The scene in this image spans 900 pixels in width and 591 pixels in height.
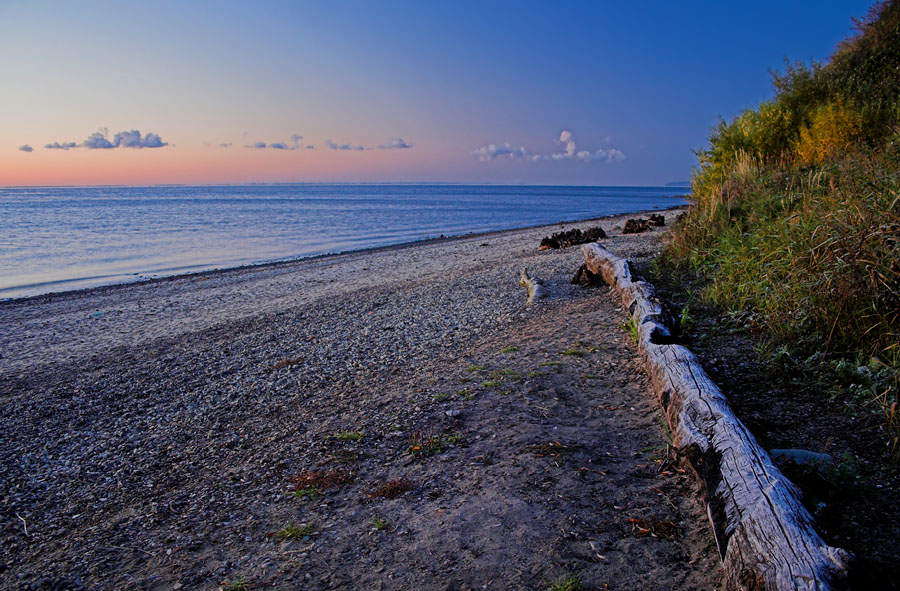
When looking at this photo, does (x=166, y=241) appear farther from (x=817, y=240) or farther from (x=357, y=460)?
(x=817, y=240)

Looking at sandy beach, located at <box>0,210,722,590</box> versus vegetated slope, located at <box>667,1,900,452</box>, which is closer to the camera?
sandy beach, located at <box>0,210,722,590</box>

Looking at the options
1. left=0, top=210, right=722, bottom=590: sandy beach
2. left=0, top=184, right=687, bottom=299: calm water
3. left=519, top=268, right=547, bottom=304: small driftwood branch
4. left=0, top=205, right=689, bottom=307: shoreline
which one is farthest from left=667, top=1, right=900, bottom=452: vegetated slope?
left=0, top=184, right=687, bottom=299: calm water

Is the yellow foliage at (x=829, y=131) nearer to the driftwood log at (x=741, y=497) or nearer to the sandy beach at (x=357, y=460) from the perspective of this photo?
the sandy beach at (x=357, y=460)

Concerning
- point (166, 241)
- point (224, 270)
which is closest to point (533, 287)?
point (224, 270)

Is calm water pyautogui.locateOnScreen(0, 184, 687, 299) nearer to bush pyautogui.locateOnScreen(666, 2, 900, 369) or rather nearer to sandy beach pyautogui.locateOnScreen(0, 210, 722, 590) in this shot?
sandy beach pyautogui.locateOnScreen(0, 210, 722, 590)

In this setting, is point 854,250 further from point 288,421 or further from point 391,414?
point 288,421

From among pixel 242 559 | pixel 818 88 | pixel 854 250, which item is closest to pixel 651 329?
pixel 854 250

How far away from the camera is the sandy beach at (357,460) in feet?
9.33

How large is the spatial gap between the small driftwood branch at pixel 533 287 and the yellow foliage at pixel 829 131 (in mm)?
6408

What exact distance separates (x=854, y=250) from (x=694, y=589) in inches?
134

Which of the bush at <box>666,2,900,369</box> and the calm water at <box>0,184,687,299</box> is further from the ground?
the bush at <box>666,2,900,369</box>

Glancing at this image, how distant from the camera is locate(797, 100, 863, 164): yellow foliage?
1105 cm

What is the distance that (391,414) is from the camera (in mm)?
4738

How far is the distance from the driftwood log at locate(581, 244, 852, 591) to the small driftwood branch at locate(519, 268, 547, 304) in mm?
4061
